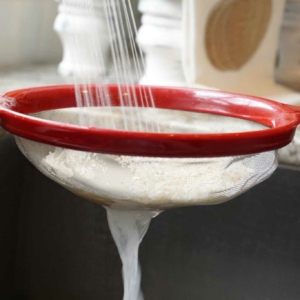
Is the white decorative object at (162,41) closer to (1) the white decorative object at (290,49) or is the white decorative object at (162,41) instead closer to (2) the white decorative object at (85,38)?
(2) the white decorative object at (85,38)

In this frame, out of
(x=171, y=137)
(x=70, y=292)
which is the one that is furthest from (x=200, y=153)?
(x=70, y=292)

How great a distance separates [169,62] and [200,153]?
1.34 feet

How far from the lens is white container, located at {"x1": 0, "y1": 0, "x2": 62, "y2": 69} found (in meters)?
0.81

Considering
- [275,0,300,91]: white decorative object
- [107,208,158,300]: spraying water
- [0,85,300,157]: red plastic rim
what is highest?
[0,85,300,157]: red plastic rim

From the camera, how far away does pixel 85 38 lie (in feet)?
2.25

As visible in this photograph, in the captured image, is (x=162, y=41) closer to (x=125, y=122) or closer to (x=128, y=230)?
(x=125, y=122)

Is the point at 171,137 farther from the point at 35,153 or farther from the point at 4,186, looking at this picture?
the point at 4,186

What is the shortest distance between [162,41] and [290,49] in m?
0.23

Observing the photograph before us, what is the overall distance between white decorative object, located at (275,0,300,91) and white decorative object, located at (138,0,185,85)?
0.63 ft

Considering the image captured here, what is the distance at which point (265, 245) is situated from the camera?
54cm

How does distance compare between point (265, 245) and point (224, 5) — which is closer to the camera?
point (265, 245)

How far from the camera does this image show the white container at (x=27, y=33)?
0.81m

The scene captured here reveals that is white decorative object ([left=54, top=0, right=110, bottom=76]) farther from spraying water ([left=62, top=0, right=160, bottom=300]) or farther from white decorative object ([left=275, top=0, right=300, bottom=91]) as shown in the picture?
white decorative object ([left=275, top=0, right=300, bottom=91])

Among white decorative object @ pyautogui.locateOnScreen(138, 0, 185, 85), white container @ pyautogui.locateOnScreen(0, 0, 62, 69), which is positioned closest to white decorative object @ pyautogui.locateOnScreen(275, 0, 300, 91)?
white decorative object @ pyautogui.locateOnScreen(138, 0, 185, 85)
